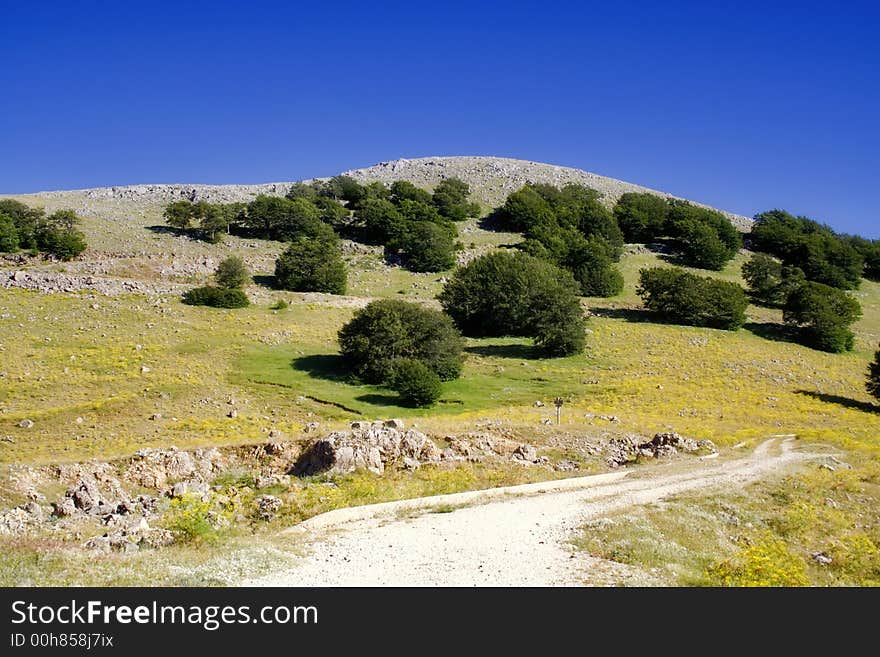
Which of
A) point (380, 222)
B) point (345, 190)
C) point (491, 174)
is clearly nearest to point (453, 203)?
point (345, 190)

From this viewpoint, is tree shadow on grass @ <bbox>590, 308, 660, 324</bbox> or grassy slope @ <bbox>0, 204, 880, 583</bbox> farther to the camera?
tree shadow on grass @ <bbox>590, 308, 660, 324</bbox>

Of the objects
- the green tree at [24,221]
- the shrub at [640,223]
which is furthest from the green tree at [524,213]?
the green tree at [24,221]

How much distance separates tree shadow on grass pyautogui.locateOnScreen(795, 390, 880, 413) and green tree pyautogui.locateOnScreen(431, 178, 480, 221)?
6814 centimetres

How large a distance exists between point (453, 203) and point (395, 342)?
2754 inches

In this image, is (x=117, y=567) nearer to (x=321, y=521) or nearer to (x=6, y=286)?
(x=321, y=521)

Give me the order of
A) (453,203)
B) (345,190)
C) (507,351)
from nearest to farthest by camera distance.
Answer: (507,351) → (453,203) → (345,190)

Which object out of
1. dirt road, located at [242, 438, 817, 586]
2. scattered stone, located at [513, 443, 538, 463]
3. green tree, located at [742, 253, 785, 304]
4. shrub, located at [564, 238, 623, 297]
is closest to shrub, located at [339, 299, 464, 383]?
scattered stone, located at [513, 443, 538, 463]

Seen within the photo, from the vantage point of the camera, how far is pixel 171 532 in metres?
16.1

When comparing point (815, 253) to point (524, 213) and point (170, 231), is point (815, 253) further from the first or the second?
point (170, 231)

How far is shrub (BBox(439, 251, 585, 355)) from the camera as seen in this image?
184 ft

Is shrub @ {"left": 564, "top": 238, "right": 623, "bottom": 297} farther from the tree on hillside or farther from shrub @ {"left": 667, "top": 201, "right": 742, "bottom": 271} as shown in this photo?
shrub @ {"left": 667, "top": 201, "right": 742, "bottom": 271}

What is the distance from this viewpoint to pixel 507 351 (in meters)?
54.1

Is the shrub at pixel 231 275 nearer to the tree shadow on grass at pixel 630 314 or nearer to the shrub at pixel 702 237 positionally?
the tree shadow on grass at pixel 630 314

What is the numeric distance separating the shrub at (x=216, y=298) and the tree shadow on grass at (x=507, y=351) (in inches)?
865
